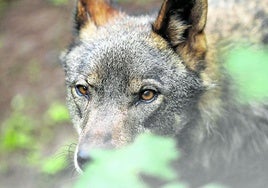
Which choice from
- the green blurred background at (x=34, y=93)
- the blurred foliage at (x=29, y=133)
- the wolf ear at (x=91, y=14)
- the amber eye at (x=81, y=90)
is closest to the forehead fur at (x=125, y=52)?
the amber eye at (x=81, y=90)

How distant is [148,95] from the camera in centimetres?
451

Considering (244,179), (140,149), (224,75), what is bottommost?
(244,179)

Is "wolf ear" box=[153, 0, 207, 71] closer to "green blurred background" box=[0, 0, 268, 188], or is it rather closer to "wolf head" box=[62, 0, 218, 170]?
"wolf head" box=[62, 0, 218, 170]

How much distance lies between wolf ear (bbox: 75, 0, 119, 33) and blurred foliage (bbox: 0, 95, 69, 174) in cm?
331

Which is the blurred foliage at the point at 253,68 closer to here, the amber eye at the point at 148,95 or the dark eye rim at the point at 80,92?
the amber eye at the point at 148,95

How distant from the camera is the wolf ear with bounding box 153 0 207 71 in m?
4.40

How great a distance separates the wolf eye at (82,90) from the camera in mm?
4677

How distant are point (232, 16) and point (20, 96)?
17.2 ft

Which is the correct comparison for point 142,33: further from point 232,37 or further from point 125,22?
point 232,37

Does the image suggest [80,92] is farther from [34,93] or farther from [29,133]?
[34,93]

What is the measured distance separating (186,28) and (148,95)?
24.1 inches

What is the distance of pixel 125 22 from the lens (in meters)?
5.13

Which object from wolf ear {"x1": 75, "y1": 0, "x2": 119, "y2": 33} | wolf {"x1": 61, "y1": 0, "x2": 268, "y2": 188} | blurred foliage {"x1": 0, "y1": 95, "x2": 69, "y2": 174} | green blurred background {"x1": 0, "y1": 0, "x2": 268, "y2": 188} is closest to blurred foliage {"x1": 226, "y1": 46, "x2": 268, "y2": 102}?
wolf {"x1": 61, "y1": 0, "x2": 268, "y2": 188}

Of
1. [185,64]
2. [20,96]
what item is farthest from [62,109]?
[185,64]
